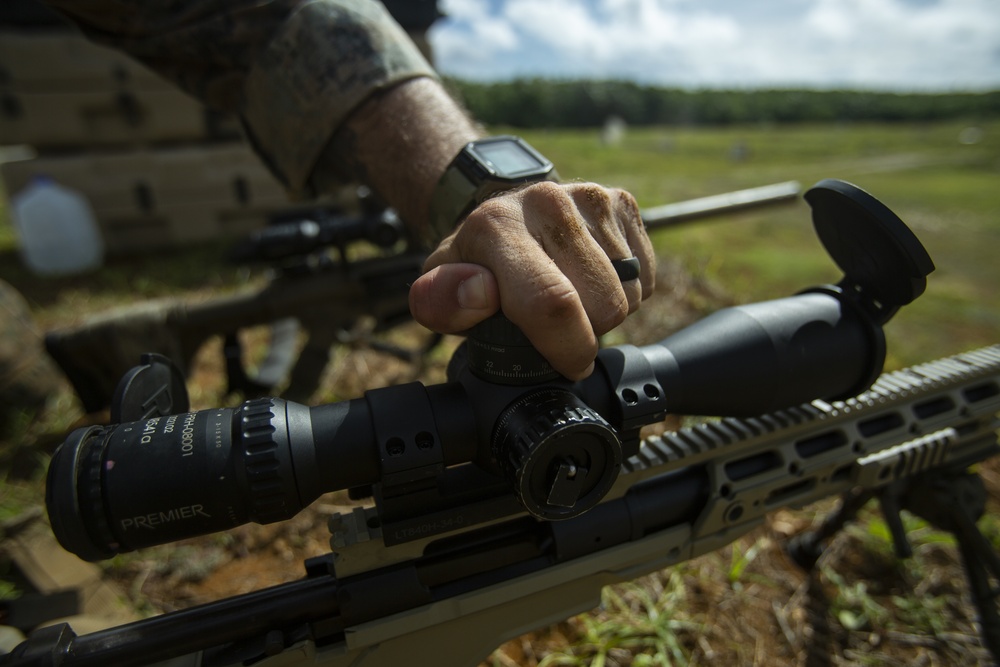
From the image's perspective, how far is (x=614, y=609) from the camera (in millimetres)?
1565

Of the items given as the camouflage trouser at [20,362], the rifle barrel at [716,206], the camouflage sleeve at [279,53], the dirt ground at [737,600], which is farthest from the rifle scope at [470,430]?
the camouflage trouser at [20,362]

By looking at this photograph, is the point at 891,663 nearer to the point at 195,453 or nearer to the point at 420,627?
the point at 420,627

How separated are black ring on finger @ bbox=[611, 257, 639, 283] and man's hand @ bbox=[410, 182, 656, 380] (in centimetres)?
1

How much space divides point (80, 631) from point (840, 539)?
81.2 inches

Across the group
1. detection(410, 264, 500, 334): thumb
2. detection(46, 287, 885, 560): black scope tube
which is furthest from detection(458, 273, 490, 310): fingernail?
detection(46, 287, 885, 560): black scope tube

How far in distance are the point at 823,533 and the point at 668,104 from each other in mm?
14841

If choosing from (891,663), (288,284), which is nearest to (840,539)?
(891,663)

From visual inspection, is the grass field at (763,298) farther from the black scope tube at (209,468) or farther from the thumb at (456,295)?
the thumb at (456,295)

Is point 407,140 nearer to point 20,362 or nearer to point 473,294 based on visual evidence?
point 473,294

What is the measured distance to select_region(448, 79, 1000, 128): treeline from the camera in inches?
476

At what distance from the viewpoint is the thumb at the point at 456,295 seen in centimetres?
77

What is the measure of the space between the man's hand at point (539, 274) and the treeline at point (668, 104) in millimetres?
12113

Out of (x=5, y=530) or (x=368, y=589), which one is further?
(x=5, y=530)

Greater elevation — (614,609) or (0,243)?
(614,609)
